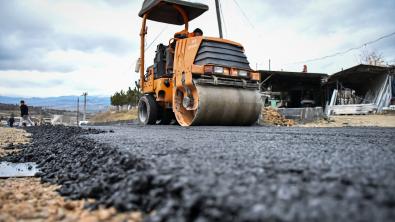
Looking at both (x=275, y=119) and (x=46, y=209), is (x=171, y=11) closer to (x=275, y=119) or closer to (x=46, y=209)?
(x=275, y=119)

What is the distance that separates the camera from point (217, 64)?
5508 mm

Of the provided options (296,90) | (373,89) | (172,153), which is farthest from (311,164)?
(296,90)

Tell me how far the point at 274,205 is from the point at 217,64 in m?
4.88

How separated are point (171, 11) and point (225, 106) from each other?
149 inches

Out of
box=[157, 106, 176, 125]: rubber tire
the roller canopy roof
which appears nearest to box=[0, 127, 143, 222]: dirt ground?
box=[157, 106, 176, 125]: rubber tire

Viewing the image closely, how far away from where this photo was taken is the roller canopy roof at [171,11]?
22.8ft

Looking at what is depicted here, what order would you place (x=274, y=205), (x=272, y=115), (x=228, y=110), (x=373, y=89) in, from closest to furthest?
(x=274, y=205) → (x=228, y=110) → (x=272, y=115) → (x=373, y=89)

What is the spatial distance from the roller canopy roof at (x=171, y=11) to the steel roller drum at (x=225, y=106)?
9.40ft

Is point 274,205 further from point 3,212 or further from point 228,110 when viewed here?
point 228,110

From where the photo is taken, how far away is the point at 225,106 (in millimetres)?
5340

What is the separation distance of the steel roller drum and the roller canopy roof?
9.40 feet

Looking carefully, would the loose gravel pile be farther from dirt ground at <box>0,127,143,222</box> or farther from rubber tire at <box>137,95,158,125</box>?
rubber tire at <box>137,95,158,125</box>

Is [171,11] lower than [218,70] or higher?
higher

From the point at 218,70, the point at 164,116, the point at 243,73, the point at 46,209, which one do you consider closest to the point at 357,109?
the point at 243,73
